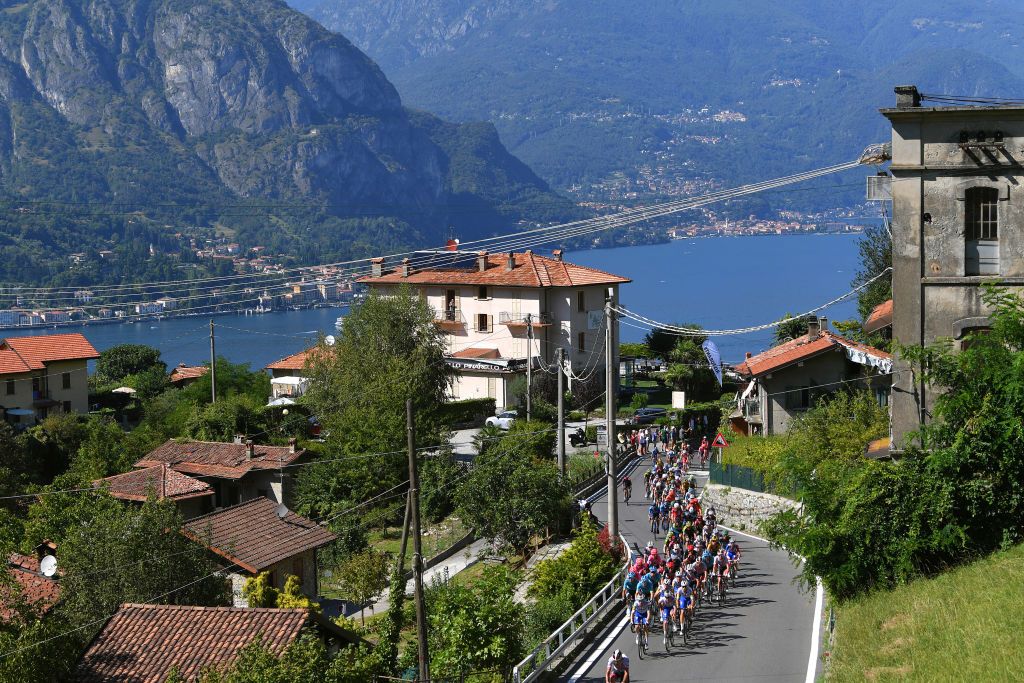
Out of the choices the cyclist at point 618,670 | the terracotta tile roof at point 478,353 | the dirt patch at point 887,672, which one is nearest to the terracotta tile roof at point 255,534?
the cyclist at point 618,670

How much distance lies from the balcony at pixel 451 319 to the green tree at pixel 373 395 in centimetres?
750

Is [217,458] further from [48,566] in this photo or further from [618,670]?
[618,670]

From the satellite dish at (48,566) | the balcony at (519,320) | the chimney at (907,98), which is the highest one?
the chimney at (907,98)

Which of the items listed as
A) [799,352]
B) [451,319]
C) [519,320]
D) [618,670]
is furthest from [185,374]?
[618,670]

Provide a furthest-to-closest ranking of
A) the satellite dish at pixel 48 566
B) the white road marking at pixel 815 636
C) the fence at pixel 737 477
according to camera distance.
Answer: the fence at pixel 737 477, the satellite dish at pixel 48 566, the white road marking at pixel 815 636

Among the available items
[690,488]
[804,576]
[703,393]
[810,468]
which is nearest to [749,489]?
[690,488]

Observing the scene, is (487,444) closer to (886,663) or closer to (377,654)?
(377,654)

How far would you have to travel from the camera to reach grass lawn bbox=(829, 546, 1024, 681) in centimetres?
1531

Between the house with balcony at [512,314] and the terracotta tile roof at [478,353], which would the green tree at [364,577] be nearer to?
the house with balcony at [512,314]

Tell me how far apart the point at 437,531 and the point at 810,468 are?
57.1 feet

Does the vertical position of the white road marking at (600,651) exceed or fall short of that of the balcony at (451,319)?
it falls short

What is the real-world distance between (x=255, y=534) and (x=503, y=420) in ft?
79.0

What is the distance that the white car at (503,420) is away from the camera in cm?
4991

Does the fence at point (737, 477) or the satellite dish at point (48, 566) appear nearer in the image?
the satellite dish at point (48, 566)
